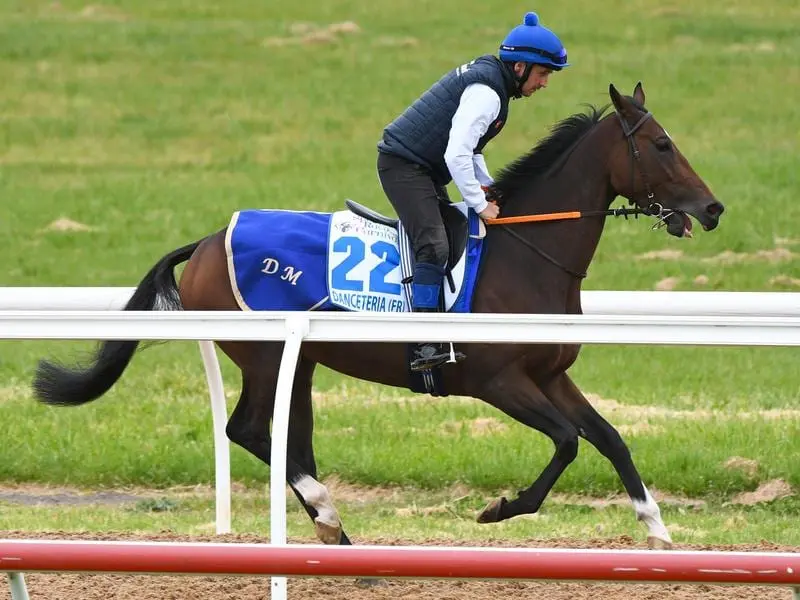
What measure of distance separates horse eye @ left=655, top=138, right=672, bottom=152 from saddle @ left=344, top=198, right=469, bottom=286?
32.0 inches

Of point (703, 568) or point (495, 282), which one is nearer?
point (703, 568)

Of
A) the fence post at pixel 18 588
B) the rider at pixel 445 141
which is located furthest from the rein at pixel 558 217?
the fence post at pixel 18 588

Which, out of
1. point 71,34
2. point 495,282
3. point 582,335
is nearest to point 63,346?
point 495,282

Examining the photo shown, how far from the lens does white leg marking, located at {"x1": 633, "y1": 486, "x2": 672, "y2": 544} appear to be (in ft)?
18.7

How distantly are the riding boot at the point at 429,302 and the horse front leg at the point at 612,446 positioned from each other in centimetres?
48

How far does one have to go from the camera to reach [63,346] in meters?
11.4

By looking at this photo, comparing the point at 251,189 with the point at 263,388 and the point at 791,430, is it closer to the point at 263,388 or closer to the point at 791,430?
the point at 791,430

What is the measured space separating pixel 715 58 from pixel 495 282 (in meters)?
16.4

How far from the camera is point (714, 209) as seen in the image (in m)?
5.93

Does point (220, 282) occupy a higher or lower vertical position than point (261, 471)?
higher

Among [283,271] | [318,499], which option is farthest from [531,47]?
[318,499]

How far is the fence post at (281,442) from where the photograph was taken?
14.2 ft

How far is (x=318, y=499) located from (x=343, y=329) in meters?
1.44

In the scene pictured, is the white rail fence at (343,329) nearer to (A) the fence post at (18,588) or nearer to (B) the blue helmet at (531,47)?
(A) the fence post at (18,588)
